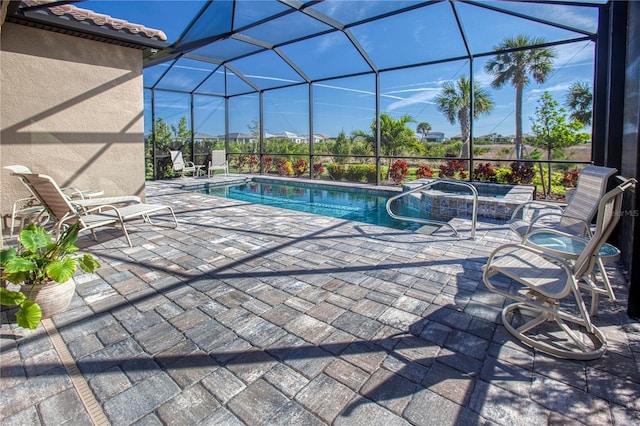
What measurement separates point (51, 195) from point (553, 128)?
11655mm

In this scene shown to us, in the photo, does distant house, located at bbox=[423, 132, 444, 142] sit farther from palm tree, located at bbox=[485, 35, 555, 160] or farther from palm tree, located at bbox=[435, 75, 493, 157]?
palm tree, located at bbox=[485, 35, 555, 160]

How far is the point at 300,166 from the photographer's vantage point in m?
13.9

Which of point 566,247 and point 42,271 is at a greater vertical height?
point 566,247

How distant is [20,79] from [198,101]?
29.6ft

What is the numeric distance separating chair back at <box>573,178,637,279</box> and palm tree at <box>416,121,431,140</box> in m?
12.2

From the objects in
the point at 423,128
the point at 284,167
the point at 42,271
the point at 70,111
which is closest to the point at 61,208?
the point at 42,271

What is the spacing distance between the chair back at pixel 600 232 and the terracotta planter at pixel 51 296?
351 cm

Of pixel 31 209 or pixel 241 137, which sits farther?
pixel 241 137

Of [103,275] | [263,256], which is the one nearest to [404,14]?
[263,256]

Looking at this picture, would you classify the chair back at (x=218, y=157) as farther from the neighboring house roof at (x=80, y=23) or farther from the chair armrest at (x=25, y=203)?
the chair armrest at (x=25, y=203)

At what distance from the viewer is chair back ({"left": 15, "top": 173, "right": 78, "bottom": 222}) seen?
4059mm

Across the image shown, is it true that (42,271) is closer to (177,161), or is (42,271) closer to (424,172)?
(424,172)

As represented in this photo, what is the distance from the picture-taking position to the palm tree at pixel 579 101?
10.6 metres

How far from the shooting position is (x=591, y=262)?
2.24 meters
